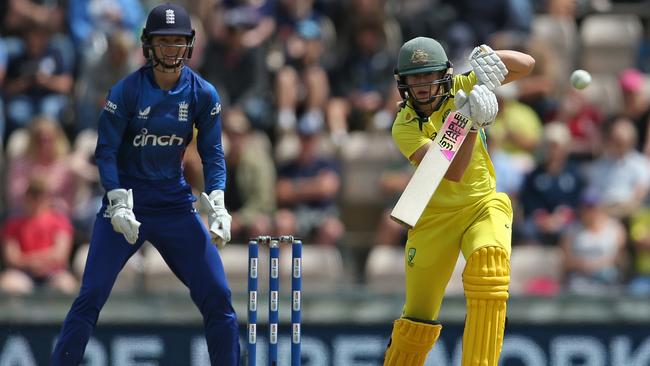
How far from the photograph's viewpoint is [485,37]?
13.3 m

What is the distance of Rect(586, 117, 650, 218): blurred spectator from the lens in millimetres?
11969

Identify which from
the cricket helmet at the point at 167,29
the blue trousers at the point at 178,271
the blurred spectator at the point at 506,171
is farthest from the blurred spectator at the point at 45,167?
the cricket helmet at the point at 167,29

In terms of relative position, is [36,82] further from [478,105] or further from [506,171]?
[478,105]

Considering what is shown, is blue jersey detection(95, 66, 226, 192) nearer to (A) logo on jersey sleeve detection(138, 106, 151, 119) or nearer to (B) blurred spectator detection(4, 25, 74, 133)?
(A) logo on jersey sleeve detection(138, 106, 151, 119)

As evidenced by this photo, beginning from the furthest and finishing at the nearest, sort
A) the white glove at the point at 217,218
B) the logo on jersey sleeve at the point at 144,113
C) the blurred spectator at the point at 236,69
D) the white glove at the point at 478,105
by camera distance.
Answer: the blurred spectator at the point at 236,69 → the logo on jersey sleeve at the point at 144,113 → the white glove at the point at 217,218 → the white glove at the point at 478,105

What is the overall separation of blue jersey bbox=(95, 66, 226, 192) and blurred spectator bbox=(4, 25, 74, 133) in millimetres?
5172

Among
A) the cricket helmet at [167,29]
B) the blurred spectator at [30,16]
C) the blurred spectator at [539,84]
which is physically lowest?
the cricket helmet at [167,29]

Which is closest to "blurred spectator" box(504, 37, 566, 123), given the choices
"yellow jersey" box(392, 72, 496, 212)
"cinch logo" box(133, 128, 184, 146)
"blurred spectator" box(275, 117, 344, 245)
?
"blurred spectator" box(275, 117, 344, 245)

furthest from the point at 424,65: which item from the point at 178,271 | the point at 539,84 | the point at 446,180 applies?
the point at 539,84

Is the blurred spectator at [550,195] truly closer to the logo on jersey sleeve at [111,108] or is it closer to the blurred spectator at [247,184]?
the blurred spectator at [247,184]

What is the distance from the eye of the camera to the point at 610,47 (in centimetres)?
1366

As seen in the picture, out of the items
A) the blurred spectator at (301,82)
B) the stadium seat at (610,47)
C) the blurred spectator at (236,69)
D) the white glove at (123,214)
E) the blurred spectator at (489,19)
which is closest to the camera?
the white glove at (123,214)

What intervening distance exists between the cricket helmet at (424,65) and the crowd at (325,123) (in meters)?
4.23

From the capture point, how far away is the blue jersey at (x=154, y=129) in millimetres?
7516
